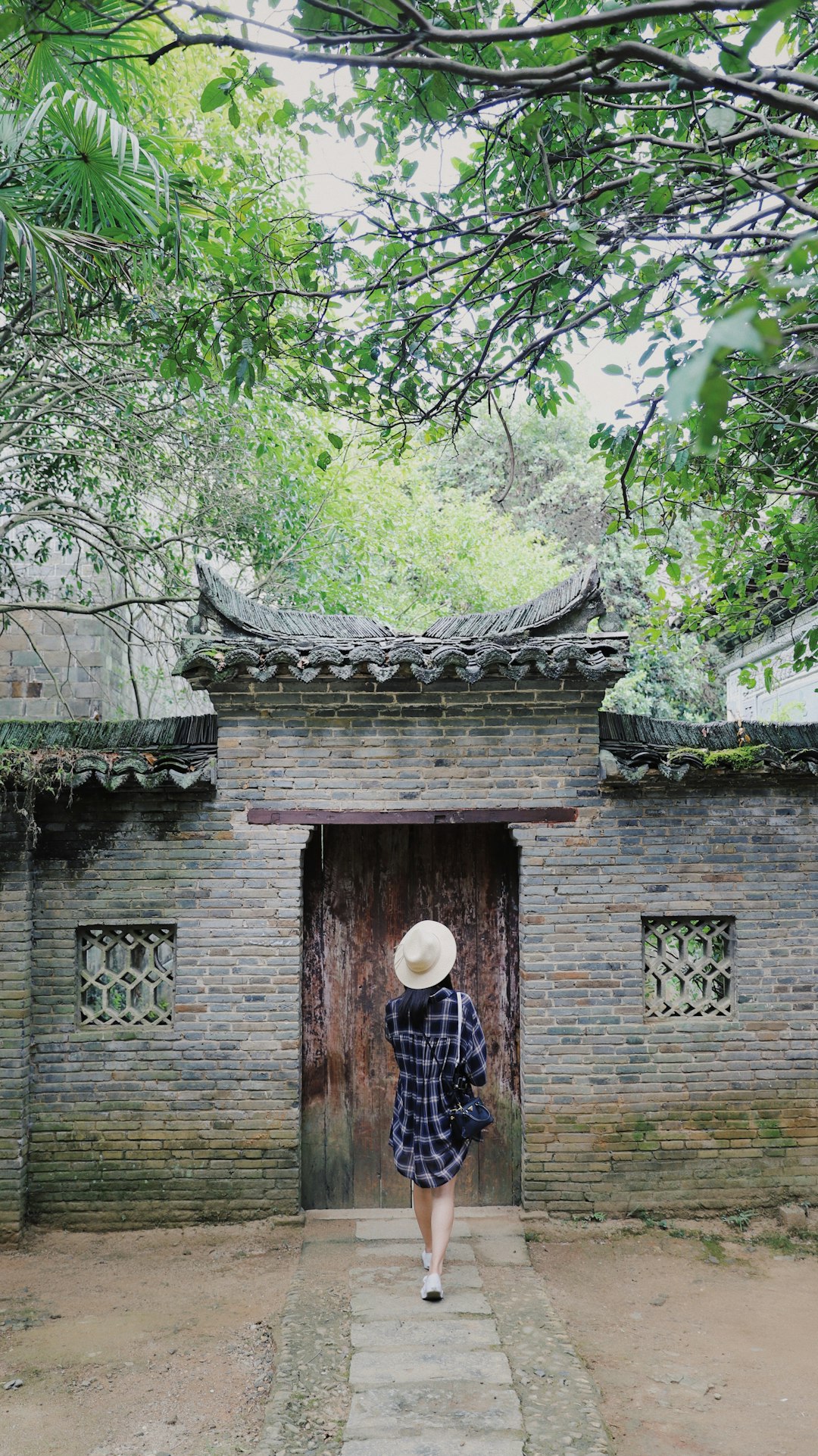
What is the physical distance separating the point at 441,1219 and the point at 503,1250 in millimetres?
901

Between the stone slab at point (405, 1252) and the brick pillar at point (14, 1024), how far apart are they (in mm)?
2032

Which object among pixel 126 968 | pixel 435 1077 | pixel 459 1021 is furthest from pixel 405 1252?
pixel 126 968

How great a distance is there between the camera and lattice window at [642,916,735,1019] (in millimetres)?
6062

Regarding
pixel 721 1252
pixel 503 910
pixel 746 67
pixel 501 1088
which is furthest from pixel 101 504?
pixel 721 1252

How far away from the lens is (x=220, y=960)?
19.1 ft

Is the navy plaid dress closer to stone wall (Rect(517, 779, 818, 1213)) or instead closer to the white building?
stone wall (Rect(517, 779, 818, 1213))

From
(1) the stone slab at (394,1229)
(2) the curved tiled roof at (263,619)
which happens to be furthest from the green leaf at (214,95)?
(1) the stone slab at (394,1229)

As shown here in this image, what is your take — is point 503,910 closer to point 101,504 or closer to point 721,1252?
point 721,1252

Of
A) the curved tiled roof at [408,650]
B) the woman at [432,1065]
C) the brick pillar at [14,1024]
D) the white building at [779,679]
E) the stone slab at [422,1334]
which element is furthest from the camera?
the white building at [779,679]

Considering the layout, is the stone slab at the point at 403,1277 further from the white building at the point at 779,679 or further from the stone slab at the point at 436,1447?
the white building at the point at 779,679

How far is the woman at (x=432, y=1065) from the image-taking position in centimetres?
471

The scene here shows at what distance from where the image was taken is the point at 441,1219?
477cm

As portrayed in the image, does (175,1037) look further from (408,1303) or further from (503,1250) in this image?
(503,1250)

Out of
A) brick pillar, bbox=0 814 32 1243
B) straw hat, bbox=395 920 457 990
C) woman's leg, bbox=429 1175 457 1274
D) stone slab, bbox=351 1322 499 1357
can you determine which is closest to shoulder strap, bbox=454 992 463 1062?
straw hat, bbox=395 920 457 990
